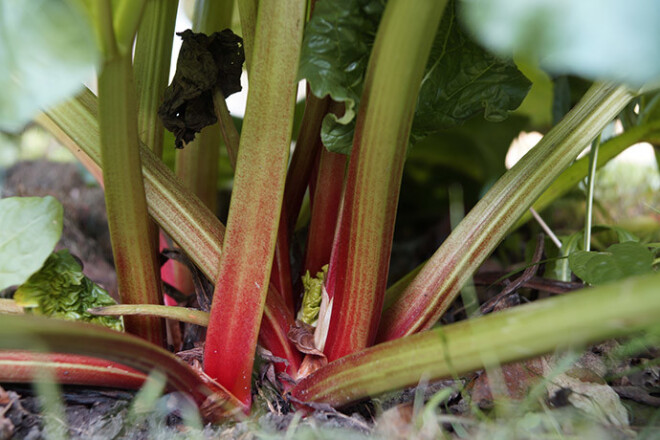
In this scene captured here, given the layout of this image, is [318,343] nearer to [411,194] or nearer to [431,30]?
[431,30]

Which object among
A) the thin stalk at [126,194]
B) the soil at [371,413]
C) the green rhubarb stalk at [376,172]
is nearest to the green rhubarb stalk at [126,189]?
the thin stalk at [126,194]

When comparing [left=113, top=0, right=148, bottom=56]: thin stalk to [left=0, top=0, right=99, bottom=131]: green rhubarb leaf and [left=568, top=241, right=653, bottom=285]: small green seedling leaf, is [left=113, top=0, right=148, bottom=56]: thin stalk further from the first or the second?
[left=568, top=241, right=653, bottom=285]: small green seedling leaf

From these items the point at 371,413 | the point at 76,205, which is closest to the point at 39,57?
the point at 371,413

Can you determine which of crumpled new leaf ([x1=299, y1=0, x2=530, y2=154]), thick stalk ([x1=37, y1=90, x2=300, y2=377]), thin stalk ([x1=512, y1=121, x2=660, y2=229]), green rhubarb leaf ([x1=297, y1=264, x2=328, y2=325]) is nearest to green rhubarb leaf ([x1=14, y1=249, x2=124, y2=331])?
thick stalk ([x1=37, y1=90, x2=300, y2=377])

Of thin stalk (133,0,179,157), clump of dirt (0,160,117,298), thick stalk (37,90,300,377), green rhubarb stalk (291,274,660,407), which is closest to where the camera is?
green rhubarb stalk (291,274,660,407)

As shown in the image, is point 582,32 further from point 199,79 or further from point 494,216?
point 199,79
